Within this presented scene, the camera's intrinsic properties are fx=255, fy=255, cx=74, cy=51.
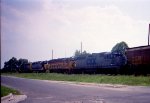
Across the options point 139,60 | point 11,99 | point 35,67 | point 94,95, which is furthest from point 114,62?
point 35,67

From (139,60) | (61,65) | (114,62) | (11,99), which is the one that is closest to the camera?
(11,99)

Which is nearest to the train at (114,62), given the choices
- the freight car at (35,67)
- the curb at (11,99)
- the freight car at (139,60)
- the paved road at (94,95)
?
the freight car at (139,60)

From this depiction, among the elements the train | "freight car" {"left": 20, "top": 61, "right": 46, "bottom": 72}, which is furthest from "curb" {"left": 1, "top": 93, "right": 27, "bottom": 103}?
"freight car" {"left": 20, "top": 61, "right": 46, "bottom": 72}

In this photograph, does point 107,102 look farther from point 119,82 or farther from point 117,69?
point 117,69

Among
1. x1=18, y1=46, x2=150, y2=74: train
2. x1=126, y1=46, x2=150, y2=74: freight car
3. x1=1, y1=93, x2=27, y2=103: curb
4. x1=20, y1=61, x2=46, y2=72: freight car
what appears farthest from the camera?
x1=20, y1=61, x2=46, y2=72: freight car

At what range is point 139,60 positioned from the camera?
35.0m

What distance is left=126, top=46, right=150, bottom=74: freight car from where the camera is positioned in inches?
1319

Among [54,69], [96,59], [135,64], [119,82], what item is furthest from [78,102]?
[54,69]

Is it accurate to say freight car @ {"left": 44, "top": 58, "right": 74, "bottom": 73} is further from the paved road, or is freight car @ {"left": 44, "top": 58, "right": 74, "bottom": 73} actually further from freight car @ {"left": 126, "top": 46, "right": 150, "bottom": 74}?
the paved road

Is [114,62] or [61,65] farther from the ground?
[61,65]

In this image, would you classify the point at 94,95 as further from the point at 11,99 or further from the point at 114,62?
the point at 114,62

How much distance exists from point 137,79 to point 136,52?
36.0ft

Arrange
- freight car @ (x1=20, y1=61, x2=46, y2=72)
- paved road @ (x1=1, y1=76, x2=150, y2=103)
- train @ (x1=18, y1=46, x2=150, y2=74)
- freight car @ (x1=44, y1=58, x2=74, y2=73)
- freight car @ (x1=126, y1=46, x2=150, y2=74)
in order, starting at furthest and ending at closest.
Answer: freight car @ (x1=20, y1=61, x2=46, y2=72) < freight car @ (x1=44, y1=58, x2=74, y2=73) < train @ (x1=18, y1=46, x2=150, y2=74) < freight car @ (x1=126, y1=46, x2=150, y2=74) < paved road @ (x1=1, y1=76, x2=150, y2=103)

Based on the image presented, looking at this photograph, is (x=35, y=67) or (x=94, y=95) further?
(x=35, y=67)
